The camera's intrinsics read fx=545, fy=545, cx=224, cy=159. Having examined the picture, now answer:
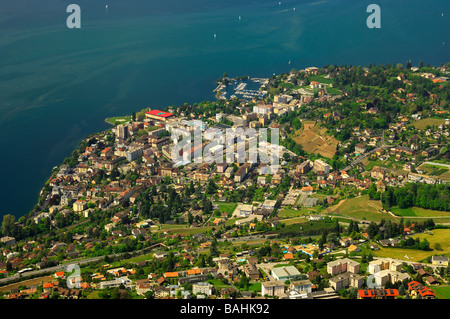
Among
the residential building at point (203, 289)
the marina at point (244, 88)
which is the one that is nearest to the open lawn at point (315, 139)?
the marina at point (244, 88)

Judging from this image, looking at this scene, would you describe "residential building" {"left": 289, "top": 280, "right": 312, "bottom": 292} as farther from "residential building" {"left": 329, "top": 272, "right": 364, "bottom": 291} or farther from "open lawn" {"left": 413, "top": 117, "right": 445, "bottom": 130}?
"open lawn" {"left": 413, "top": 117, "right": 445, "bottom": 130}

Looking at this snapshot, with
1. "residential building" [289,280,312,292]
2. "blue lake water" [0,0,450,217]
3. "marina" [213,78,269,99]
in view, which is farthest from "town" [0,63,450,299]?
"blue lake water" [0,0,450,217]

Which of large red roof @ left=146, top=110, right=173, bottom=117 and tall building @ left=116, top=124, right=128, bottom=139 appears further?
large red roof @ left=146, top=110, right=173, bottom=117

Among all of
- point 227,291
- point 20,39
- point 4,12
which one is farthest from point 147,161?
point 4,12

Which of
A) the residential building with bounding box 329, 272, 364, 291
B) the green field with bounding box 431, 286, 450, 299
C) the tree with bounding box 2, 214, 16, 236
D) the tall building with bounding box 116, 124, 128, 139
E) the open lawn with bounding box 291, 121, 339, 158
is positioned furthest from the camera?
the tall building with bounding box 116, 124, 128, 139

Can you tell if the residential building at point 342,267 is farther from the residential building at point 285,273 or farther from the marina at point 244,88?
the marina at point 244,88
